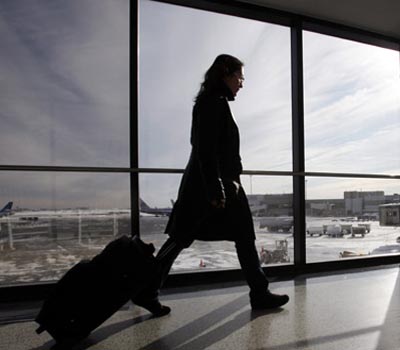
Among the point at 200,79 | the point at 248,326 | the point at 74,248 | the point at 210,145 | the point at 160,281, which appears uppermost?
the point at 200,79

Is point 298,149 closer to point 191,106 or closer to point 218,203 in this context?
point 191,106

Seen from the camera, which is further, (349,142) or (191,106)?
(349,142)

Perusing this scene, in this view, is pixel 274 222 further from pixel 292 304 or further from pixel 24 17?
pixel 24 17

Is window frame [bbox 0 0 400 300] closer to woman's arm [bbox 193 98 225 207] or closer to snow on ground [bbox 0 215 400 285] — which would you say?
snow on ground [bbox 0 215 400 285]

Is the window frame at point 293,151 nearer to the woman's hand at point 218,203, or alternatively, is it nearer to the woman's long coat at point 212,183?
the woman's long coat at point 212,183

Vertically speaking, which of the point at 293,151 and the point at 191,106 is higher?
the point at 191,106

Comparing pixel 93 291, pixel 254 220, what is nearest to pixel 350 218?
pixel 254 220

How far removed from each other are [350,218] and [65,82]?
297 cm

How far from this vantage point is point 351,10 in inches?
142

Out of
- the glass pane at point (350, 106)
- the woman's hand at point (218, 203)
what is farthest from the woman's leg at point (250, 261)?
the glass pane at point (350, 106)

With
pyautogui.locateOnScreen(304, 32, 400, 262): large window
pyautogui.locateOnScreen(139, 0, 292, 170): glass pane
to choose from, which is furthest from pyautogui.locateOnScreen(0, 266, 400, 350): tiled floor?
pyautogui.locateOnScreen(139, 0, 292, 170): glass pane

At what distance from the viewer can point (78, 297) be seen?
68.1 inches

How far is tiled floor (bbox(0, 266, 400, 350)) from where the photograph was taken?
5.92ft

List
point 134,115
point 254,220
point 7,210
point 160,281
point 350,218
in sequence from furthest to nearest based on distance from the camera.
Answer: point 350,218 → point 254,220 → point 134,115 → point 7,210 → point 160,281
